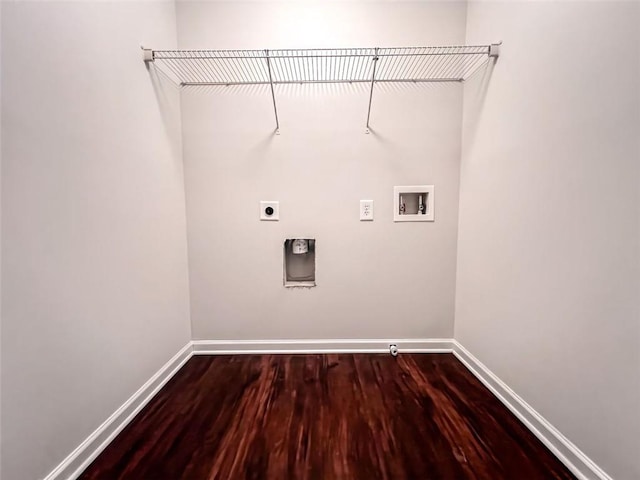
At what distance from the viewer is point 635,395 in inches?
30.5

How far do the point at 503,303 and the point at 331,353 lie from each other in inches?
43.4

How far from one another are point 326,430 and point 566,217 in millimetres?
1319

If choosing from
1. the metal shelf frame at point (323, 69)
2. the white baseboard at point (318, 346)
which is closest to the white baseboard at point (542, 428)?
the white baseboard at point (318, 346)

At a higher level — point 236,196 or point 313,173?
point 313,173

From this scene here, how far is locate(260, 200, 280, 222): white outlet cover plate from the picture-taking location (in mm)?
1757

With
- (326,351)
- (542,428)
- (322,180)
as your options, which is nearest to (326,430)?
(326,351)

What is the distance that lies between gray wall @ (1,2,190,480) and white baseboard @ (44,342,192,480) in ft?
0.09

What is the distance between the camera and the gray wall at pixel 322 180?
165 centimetres

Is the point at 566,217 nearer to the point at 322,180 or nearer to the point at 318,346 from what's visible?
the point at 322,180

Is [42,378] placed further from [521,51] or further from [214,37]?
[521,51]

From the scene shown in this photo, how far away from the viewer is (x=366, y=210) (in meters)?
1.76

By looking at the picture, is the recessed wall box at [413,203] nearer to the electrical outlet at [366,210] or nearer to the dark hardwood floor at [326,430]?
the electrical outlet at [366,210]

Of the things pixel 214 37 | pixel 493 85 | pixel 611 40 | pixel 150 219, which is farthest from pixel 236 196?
pixel 611 40

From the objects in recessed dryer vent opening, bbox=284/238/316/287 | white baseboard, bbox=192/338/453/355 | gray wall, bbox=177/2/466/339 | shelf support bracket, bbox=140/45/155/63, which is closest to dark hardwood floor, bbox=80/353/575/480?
white baseboard, bbox=192/338/453/355
